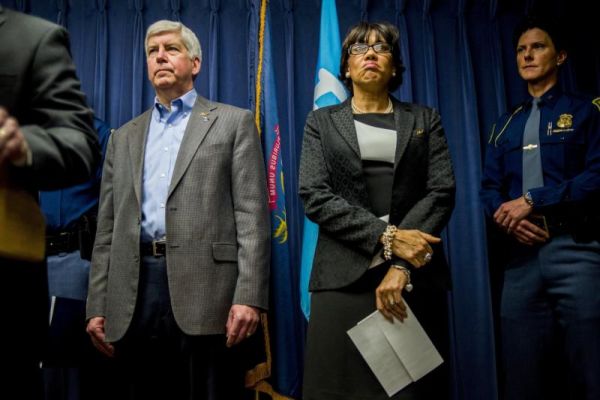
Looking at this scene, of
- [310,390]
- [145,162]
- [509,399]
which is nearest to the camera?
[310,390]

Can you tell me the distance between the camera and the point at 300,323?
3.09 metres

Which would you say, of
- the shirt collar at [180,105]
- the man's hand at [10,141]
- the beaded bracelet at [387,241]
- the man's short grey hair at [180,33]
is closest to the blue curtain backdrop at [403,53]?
the man's short grey hair at [180,33]

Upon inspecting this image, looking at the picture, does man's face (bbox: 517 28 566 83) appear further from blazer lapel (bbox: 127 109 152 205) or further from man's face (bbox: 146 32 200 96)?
blazer lapel (bbox: 127 109 152 205)

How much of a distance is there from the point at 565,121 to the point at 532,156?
190mm

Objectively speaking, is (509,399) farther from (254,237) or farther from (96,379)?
(96,379)

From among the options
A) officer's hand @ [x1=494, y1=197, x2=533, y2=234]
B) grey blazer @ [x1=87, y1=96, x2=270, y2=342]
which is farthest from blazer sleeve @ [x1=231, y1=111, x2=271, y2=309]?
officer's hand @ [x1=494, y1=197, x2=533, y2=234]

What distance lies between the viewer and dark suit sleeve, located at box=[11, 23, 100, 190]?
100 cm

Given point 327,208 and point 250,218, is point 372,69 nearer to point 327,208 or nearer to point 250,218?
point 327,208

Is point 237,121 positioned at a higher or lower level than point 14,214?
higher

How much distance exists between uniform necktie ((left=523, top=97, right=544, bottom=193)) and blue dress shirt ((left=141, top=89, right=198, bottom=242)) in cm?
134

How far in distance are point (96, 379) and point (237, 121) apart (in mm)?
1328

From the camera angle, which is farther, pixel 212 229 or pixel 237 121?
pixel 237 121

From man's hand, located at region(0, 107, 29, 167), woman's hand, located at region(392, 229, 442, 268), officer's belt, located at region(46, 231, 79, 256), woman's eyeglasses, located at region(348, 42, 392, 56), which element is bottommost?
woman's hand, located at region(392, 229, 442, 268)

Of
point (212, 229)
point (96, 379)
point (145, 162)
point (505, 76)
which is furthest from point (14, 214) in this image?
point (505, 76)
